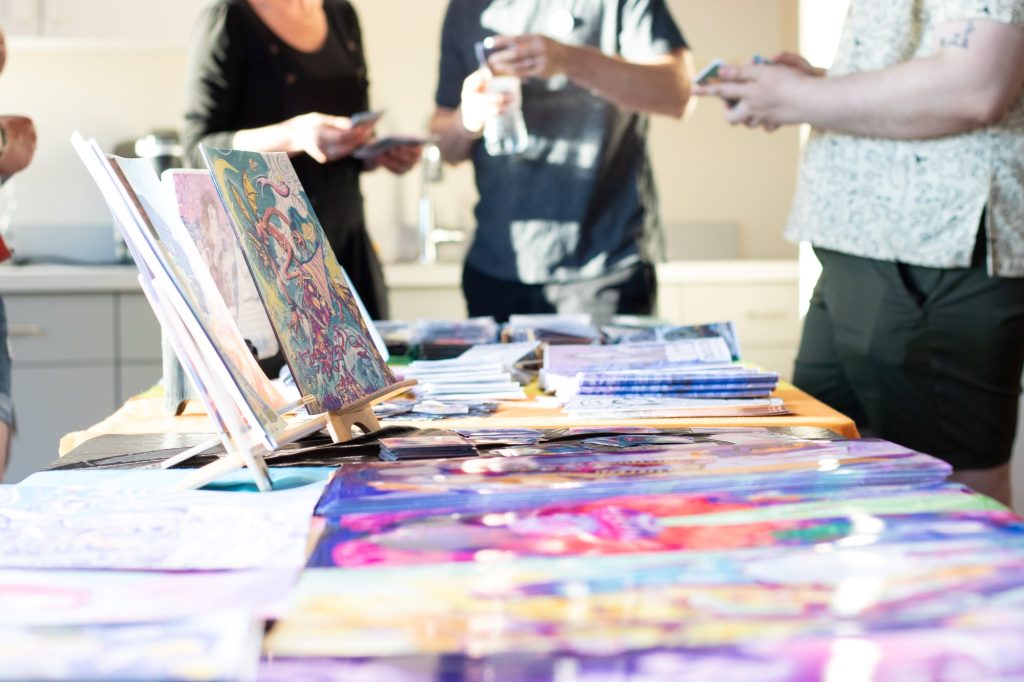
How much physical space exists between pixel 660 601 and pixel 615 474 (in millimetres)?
319

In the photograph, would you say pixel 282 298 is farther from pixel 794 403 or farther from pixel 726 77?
pixel 726 77

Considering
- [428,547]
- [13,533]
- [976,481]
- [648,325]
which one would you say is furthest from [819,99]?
[13,533]

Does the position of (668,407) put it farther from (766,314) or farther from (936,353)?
(766,314)

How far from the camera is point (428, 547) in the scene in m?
0.74

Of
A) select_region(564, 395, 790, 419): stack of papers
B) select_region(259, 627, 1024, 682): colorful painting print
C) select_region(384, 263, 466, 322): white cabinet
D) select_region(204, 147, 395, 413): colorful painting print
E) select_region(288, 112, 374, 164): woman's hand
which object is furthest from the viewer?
select_region(384, 263, 466, 322): white cabinet

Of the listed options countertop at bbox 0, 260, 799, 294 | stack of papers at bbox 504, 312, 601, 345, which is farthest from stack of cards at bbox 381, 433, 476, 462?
countertop at bbox 0, 260, 799, 294

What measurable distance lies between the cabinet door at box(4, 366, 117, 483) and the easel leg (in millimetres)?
2310

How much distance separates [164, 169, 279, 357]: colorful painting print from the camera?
1151mm

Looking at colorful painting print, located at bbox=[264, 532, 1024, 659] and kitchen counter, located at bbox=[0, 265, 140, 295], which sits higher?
colorful painting print, located at bbox=[264, 532, 1024, 659]

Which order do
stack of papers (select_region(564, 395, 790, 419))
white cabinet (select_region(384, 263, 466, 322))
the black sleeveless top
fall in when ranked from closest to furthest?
1. stack of papers (select_region(564, 395, 790, 419))
2. the black sleeveless top
3. white cabinet (select_region(384, 263, 466, 322))

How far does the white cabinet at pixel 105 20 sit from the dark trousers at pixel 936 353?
2.57 metres

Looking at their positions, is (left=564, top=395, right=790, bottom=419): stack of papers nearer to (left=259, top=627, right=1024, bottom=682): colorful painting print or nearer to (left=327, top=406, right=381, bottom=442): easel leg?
(left=327, top=406, right=381, bottom=442): easel leg

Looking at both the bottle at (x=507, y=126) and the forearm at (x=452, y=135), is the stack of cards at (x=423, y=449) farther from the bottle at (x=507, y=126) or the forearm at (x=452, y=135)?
the forearm at (x=452, y=135)

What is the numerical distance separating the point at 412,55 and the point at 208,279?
9.94ft
